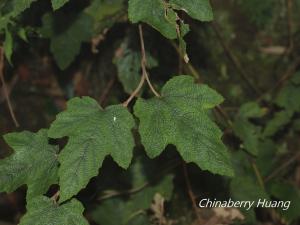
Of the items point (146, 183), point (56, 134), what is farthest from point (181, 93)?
point (146, 183)

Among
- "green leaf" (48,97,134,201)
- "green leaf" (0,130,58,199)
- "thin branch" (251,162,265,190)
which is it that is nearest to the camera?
"green leaf" (48,97,134,201)

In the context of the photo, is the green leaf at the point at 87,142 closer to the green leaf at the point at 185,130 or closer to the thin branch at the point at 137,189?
the green leaf at the point at 185,130

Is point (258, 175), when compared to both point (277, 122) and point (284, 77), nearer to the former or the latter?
point (277, 122)

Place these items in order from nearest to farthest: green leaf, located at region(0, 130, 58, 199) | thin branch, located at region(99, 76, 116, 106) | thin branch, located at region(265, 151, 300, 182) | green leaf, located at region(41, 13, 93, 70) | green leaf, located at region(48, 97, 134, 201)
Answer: green leaf, located at region(48, 97, 134, 201), green leaf, located at region(0, 130, 58, 199), green leaf, located at region(41, 13, 93, 70), thin branch, located at region(265, 151, 300, 182), thin branch, located at region(99, 76, 116, 106)

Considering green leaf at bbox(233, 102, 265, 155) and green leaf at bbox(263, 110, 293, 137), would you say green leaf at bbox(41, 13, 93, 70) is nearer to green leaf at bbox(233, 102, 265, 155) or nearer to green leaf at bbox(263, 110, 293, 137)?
green leaf at bbox(233, 102, 265, 155)

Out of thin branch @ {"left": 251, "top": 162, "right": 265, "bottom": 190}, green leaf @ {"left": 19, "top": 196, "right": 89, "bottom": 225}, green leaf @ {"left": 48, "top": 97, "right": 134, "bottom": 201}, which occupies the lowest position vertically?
thin branch @ {"left": 251, "top": 162, "right": 265, "bottom": 190}

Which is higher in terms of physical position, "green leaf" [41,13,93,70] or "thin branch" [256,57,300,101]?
"green leaf" [41,13,93,70]

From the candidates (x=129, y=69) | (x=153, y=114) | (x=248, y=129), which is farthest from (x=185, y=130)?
(x=248, y=129)

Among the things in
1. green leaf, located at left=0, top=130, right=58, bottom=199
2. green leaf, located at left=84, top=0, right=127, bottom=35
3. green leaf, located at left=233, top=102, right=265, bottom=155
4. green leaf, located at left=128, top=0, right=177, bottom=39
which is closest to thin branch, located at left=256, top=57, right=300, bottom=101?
green leaf, located at left=233, top=102, right=265, bottom=155

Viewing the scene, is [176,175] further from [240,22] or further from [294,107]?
[240,22]
